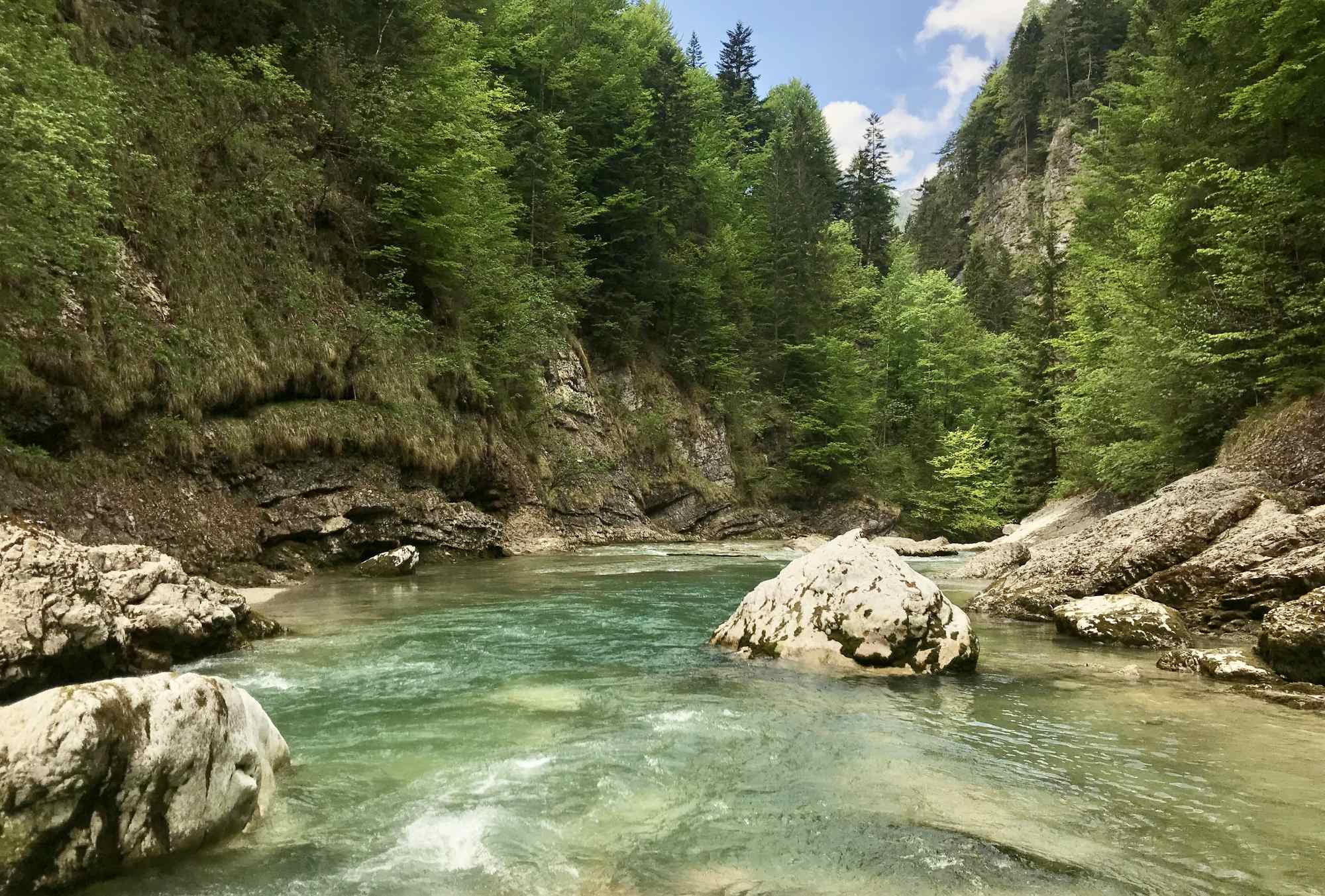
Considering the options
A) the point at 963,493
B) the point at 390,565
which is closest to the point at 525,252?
the point at 390,565

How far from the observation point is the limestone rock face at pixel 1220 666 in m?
6.74

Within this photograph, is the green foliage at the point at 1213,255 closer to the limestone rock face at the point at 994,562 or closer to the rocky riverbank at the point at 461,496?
the limestone rock face at the point at 994,562

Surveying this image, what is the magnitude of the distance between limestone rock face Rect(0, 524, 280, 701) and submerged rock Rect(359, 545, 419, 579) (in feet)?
22.4

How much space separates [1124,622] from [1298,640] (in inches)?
95.1

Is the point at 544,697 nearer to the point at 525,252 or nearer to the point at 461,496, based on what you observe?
the point at 461,496

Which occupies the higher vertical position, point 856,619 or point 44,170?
point 44,170

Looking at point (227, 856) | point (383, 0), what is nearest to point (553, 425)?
point (383, 0)

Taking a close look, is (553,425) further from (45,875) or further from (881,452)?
(45,875)

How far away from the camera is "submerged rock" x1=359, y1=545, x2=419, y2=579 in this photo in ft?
49.8

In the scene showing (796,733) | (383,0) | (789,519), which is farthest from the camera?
(789,519)

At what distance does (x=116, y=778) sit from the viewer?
3.24 meters

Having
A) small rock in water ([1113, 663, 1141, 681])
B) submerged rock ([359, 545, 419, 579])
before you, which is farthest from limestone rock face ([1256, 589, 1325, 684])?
submerged rock ([359, 545, 419, 579])

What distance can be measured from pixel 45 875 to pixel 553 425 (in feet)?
79.0

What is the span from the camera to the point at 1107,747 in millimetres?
5188
